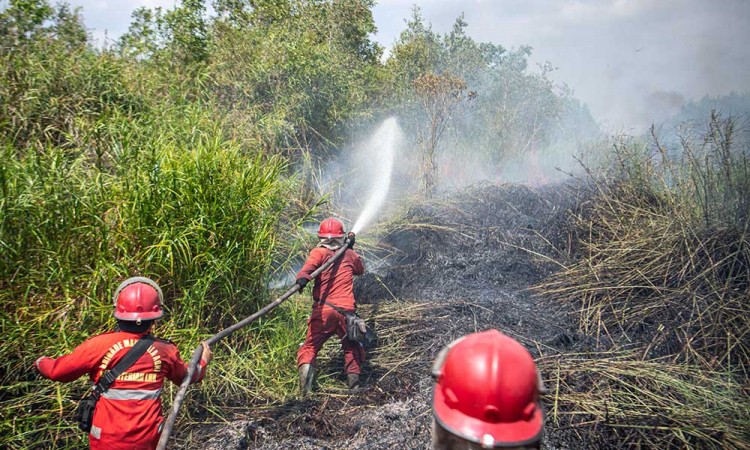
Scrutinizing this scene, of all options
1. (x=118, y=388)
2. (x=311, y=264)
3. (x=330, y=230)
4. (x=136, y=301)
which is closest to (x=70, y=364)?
(x=118, y=388)

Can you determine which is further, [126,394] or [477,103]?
[477,103]

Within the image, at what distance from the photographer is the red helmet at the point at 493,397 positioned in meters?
1.33

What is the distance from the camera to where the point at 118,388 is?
110 inches

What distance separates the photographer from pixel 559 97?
64.0 feet

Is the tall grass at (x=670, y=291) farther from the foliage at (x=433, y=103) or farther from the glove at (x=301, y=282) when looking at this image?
the foliage at (x=433, y=103)

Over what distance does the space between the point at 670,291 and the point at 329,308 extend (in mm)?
3453

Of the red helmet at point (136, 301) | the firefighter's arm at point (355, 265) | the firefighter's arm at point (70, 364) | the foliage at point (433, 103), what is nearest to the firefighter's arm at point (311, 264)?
the firefighter's arm at point (355, 265)

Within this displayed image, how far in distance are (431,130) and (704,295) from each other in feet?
19.9


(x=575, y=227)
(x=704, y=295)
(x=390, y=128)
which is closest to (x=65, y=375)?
(x=704, y=295)

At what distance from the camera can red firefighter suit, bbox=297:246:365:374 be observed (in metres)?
4.79

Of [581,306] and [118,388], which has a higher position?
[118,388]

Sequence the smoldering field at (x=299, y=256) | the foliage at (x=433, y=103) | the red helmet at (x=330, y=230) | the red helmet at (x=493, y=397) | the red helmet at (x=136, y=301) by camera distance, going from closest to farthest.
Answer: the red helmet at (x=493, y=397)
the red helmet at (x=136, y=301)
the smoldering field at (x=299, y=256)
the red helmet at (x=330, y=230)
the foliage at (x=433, y=103)

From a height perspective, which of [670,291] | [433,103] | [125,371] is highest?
[433,103]

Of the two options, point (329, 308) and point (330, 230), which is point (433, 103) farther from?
point (329, 308)
